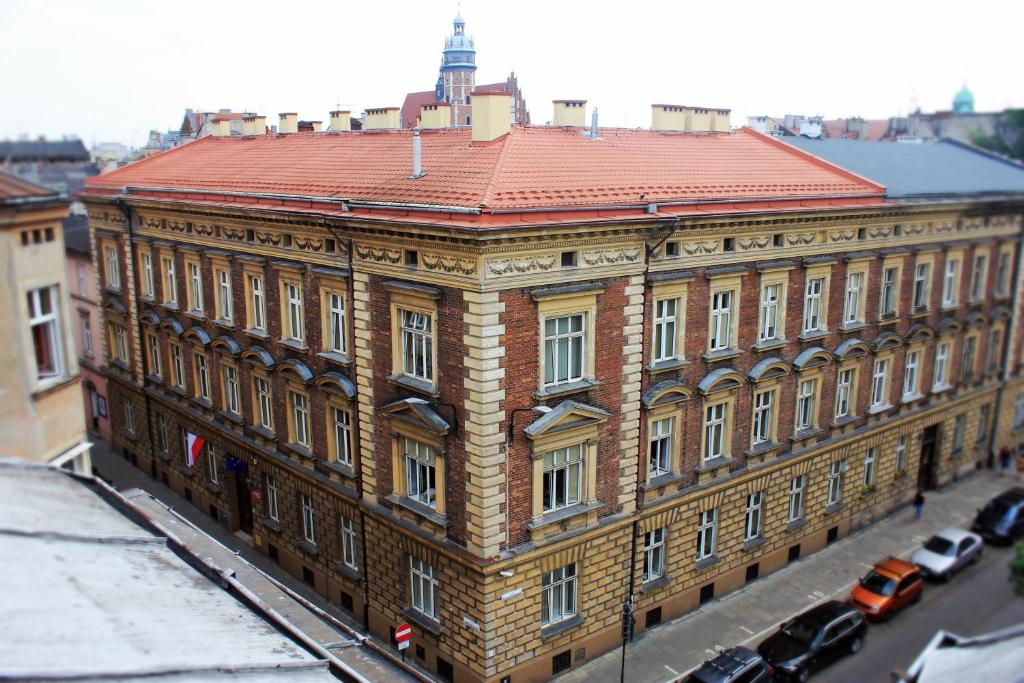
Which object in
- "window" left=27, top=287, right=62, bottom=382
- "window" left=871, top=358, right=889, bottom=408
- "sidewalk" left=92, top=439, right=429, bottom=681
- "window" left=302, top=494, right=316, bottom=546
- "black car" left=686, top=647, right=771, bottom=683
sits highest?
"window" left=27, top=287, right=62, bottom=382

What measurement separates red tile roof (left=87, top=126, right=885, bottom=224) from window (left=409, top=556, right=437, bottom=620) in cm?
1022

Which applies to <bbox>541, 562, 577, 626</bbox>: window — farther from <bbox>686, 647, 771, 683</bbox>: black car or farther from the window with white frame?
the window with white frame

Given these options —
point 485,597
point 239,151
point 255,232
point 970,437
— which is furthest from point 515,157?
point 970,437

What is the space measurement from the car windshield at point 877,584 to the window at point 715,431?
7.00 meters

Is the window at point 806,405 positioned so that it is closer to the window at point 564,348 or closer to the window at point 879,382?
the window at point 879,382

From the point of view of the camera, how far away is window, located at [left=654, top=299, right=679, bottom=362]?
2361cm

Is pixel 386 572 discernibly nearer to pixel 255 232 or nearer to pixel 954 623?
pixel 255 232

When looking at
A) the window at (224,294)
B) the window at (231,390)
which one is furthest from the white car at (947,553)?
the window at (224,294)

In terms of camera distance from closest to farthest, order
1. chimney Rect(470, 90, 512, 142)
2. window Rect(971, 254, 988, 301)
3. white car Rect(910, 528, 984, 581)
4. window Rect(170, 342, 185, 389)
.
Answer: chimney Rect(470, 90, 512, 142) → white car Rect(910, 528, 984, 581) → window Rect(170, 342, 185, 389) → window Rect(971, 254, 988, 301)

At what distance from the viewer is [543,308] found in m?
20.5

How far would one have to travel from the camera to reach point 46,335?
1206 cm

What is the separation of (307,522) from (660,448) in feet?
41.0

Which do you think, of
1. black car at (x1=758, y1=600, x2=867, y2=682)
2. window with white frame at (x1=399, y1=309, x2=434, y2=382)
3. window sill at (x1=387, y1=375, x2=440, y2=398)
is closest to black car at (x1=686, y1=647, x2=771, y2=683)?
black car at (x1=758, y1=600, x2=867, y2=682)

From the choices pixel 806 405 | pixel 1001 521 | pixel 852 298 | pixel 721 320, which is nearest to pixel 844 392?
pixel 806 405
